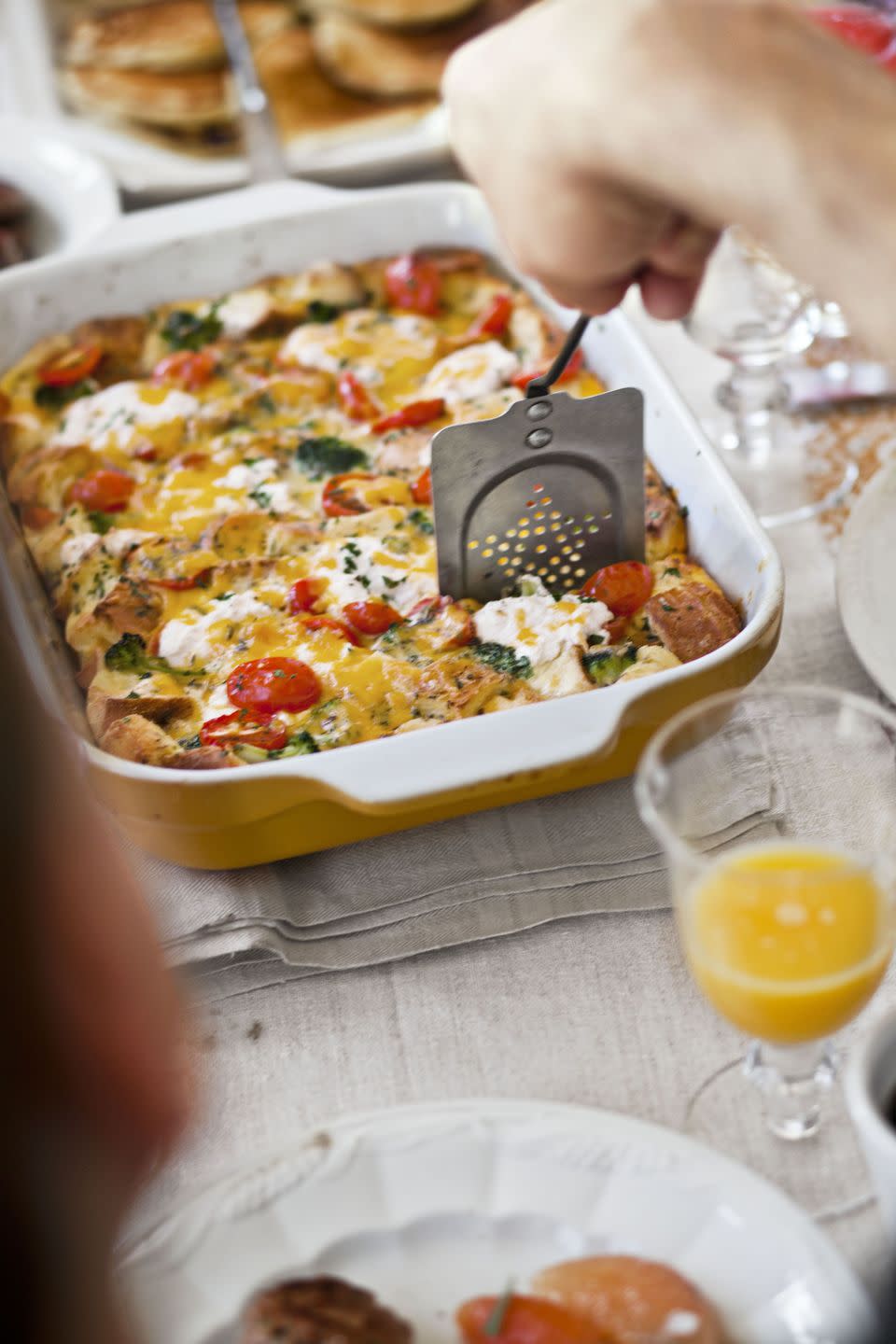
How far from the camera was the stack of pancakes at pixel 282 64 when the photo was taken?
3299mm

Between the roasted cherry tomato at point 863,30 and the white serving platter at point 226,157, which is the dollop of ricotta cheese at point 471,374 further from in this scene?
the white serving platter at point 226,157

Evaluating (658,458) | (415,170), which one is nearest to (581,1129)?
(658,458)

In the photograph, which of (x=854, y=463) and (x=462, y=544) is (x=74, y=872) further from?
(x=854, y=463)

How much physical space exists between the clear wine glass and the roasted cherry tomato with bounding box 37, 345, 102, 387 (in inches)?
38.9

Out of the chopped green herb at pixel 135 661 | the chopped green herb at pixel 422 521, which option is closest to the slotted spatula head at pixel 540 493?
the chopped green herb at pixel 422 521

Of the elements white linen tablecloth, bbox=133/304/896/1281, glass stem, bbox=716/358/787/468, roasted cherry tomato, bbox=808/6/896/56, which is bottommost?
glass stem, bbox=716/358/787/468

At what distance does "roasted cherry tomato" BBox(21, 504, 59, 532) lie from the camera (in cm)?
210

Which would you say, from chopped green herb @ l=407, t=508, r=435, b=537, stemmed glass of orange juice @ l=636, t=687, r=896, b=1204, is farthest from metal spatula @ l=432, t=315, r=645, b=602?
stemmed glass of orange juice @ l=636, t=687, r=896, b=1204

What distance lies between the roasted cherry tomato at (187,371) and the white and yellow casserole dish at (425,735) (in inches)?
10.2

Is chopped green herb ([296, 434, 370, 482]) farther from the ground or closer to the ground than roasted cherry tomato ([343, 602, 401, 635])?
closer to the ground

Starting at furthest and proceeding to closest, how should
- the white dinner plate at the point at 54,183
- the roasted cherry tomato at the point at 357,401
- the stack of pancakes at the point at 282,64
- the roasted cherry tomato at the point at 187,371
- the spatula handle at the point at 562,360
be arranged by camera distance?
the stack of pancakes at the point at 282,64, the white dinner plate at the point at 54,183, the roasted cherry tomato at the point at 187,371, the roasted cherry tomato at the point at 357,401, the spatula handle at the point at 562,360

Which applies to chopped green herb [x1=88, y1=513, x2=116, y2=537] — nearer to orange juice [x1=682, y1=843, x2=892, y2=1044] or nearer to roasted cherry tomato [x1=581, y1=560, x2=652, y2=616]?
roasted cherry tomato [x1=581, y1=560, x2=652, y2=616]

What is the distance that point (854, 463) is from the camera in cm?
218

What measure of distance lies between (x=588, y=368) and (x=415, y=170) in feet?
3.61
